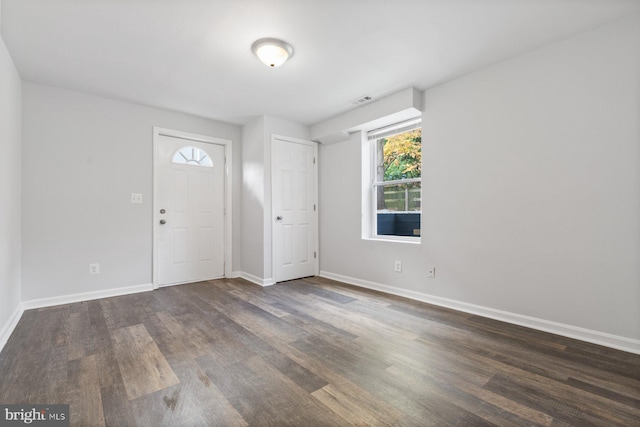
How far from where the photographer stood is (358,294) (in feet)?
12.0

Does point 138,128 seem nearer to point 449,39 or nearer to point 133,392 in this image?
point 133,392

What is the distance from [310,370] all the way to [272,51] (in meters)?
2.43

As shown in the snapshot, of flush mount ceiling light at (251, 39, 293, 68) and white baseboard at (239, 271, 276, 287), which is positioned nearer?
flush mount ceiling light at (251, 39, 293, 68)

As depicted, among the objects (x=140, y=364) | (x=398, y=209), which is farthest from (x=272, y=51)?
(x=140, y=364)

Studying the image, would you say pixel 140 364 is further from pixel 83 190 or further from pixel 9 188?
pixel 83 190

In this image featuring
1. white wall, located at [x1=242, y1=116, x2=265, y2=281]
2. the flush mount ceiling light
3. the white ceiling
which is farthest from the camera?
white wall, located at [x1=242, y1=116, x2=265, y2=281]

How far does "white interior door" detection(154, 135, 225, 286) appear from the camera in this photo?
13.2ft

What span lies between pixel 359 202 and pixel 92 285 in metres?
3.39

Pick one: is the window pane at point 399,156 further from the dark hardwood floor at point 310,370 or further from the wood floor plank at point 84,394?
the wood floor plank at point 84,394

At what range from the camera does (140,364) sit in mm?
1985

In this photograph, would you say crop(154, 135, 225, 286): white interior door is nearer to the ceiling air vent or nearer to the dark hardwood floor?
the dark hardwood floor

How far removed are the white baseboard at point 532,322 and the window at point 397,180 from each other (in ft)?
2.28

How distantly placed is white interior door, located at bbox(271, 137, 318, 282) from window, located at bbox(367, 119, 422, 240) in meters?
1.04

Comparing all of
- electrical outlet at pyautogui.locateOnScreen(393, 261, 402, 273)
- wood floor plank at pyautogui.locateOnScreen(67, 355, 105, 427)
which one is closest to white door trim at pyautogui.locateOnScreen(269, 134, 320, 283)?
electrical outlet at pyautogui.locateOnScreen(393, 261, 402, 273)
